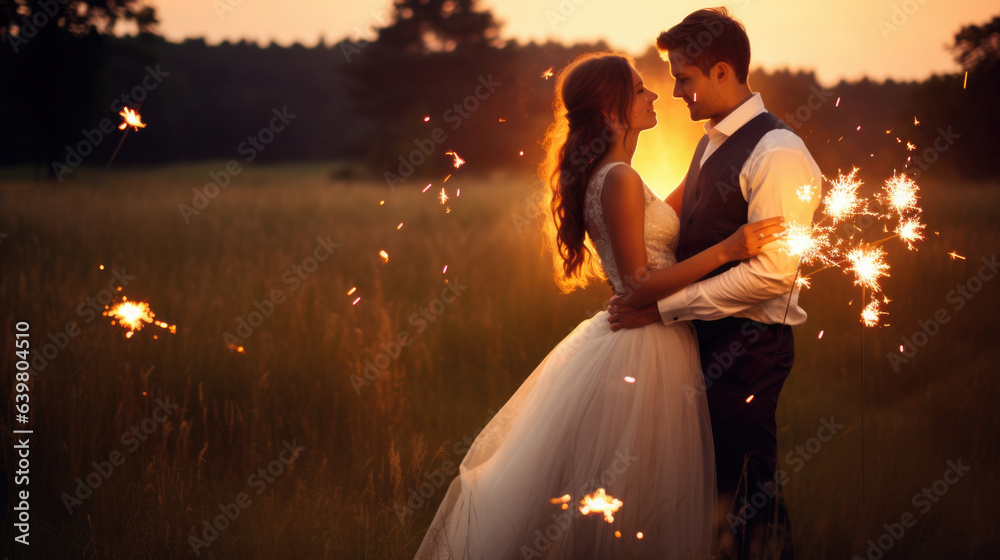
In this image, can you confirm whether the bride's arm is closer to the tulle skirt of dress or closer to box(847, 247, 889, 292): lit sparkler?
the tulle skirt of dress

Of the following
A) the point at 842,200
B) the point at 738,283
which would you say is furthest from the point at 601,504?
the point at 842,200

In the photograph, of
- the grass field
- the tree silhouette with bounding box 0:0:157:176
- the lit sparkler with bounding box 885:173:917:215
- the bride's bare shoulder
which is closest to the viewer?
the lit sparkler with bounding box 885:173:917:215

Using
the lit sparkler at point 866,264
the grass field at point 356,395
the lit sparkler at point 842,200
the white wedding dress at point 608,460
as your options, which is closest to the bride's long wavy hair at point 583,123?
the white wedding dress at point 608,460

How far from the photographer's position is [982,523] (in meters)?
3.48

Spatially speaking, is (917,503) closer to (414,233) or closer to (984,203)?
(414,233)

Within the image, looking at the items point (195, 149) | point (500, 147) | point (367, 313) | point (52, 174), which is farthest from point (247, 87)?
point (367, 313)

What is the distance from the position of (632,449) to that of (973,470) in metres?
2.63

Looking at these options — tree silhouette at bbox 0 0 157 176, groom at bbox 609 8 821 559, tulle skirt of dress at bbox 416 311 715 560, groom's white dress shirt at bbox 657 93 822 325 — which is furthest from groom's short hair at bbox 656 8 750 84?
tree silhouette at bbox 0 0 157 176

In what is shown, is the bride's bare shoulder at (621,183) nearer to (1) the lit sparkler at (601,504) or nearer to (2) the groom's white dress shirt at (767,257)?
(2) the groom's white dress shirt at (767,257)

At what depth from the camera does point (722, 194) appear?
2.88m

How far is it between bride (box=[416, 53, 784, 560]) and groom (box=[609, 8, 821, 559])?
69 millimetres

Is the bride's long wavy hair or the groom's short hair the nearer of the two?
the groom's short hair

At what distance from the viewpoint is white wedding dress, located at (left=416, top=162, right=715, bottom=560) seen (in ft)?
9.26

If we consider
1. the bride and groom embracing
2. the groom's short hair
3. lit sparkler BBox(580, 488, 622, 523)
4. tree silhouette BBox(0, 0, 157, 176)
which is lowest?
lit sparkler BBox(580, 488, 622, 523)
